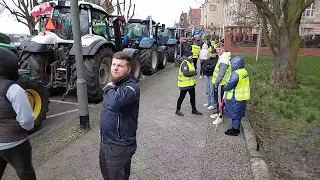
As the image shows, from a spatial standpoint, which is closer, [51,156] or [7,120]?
[7,120]

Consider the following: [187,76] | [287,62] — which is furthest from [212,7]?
[187,76]

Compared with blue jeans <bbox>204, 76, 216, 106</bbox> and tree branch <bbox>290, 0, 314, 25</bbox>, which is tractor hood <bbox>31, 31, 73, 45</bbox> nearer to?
blue jeans <bbox>204, 76, 216, 106</bbox>

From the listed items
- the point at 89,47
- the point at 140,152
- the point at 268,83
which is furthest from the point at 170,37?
the point at 140,152

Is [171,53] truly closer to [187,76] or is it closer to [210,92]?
[210,92]

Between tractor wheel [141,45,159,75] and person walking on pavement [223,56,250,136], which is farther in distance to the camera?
tractor wheel [141,45,159,75]

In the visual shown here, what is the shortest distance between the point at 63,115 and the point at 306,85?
8.84 metres

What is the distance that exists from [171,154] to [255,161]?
3.99 feet

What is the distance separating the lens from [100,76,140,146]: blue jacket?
2.39 metres

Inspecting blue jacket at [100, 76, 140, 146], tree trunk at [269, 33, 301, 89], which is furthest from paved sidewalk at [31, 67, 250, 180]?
tree trunk at [269, 33, 301, 89]

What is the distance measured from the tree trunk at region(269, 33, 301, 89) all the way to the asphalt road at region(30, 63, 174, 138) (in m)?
6.68

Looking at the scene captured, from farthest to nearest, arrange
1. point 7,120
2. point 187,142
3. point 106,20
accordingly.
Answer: point 106,20 → point 187,142 → point 7,120

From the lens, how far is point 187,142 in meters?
4.80

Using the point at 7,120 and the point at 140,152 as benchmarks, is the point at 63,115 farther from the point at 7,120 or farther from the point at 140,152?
the point at 7,120

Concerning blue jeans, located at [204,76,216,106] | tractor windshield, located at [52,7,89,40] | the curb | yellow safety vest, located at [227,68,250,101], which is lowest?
the curb
